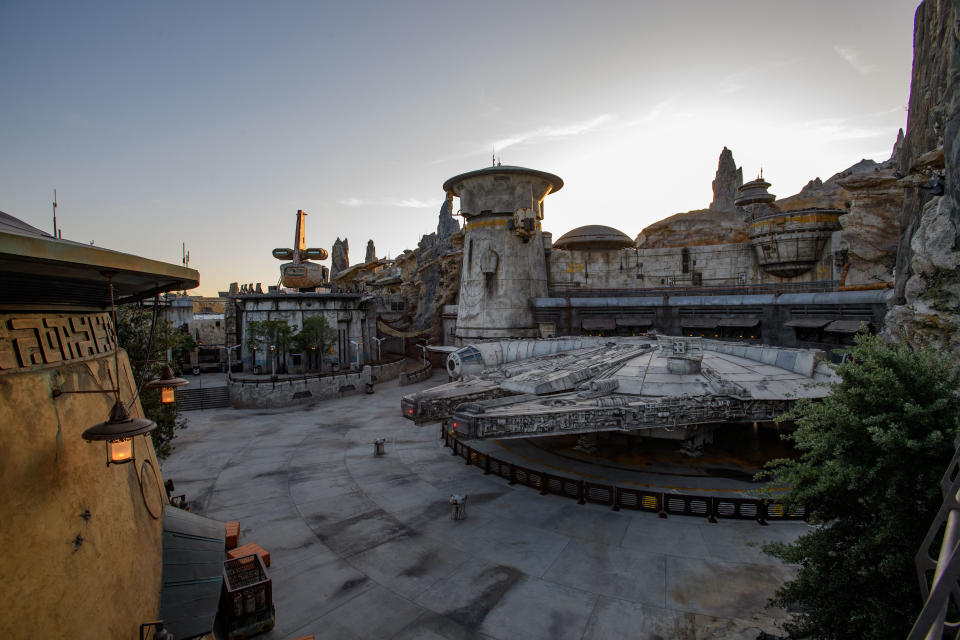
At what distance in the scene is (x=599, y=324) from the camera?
128 ft

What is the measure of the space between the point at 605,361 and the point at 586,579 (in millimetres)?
12799

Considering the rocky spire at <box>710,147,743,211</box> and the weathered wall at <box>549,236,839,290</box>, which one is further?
the rocky spire at <box>710,147,743,211</box>

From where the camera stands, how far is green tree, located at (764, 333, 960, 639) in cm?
788

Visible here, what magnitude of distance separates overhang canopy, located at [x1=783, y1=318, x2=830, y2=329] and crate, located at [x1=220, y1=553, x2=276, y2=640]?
106 feet

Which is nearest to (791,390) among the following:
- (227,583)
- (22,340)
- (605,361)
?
(605,361)

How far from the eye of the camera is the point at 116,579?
6797 mm

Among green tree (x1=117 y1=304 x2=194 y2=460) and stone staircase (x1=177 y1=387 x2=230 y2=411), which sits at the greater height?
green tree (x1=117 y1=304 x2=194 y2=460)

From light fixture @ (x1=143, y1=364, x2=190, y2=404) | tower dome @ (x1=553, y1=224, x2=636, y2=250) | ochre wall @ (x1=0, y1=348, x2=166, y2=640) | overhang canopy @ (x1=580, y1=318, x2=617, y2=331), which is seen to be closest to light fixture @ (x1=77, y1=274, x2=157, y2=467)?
ochre wall @ (x1=0, y1=348, x2=166, y2=640)

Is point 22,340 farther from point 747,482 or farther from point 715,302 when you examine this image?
point 715,302

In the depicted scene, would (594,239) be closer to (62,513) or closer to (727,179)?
(62,513)

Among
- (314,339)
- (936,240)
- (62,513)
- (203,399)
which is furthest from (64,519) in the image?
(314,339)

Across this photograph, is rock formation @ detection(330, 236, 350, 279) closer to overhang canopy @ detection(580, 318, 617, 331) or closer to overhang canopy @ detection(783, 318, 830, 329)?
overhang canopy @ detection(580, 318, 617, 331)

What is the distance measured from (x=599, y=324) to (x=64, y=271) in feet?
120

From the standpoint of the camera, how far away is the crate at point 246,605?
37.5 ft
